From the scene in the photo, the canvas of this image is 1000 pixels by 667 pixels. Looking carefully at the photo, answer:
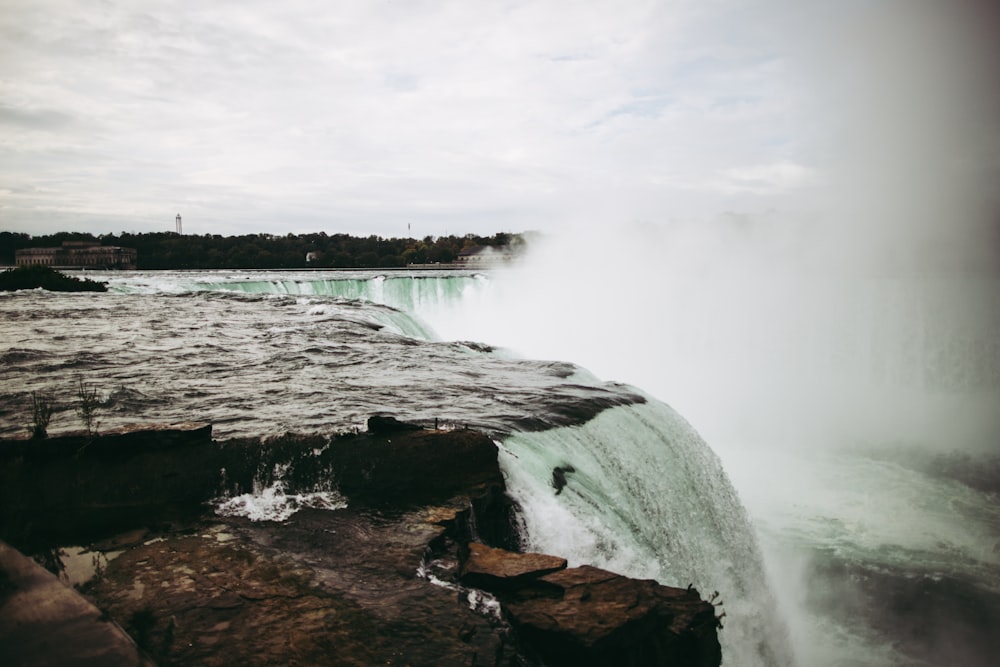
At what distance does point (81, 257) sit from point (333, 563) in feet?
219

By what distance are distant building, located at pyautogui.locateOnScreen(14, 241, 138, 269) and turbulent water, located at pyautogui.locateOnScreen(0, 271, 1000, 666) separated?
46.3m

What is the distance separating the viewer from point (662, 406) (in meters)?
9.33

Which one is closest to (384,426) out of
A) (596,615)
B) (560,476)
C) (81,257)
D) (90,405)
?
(560,476)

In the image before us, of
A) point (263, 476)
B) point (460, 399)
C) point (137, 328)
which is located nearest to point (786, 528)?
point (460, 399)

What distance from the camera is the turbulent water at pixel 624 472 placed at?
6250 mm

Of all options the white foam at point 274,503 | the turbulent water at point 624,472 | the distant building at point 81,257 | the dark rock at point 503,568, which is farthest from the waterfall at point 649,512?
the distant building at point 81,257

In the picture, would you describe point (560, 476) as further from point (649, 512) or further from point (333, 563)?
point (333, 563)

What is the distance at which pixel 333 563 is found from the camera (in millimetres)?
3938

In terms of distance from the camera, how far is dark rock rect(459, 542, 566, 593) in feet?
12.5

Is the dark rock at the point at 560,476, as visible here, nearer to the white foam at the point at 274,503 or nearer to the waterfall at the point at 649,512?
the waterfall at the point at 649,512

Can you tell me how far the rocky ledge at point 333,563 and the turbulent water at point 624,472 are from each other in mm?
571

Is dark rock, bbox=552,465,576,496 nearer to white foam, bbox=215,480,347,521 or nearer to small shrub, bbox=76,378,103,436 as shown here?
white foam, bbox=215,480,347,521

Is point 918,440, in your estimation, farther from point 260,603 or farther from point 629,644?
point 260,603

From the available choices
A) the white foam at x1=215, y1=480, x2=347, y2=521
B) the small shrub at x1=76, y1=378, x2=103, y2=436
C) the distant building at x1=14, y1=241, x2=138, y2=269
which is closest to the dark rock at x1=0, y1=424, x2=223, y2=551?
the white foam at x1=215, y1=480, x2=347, y2=521
